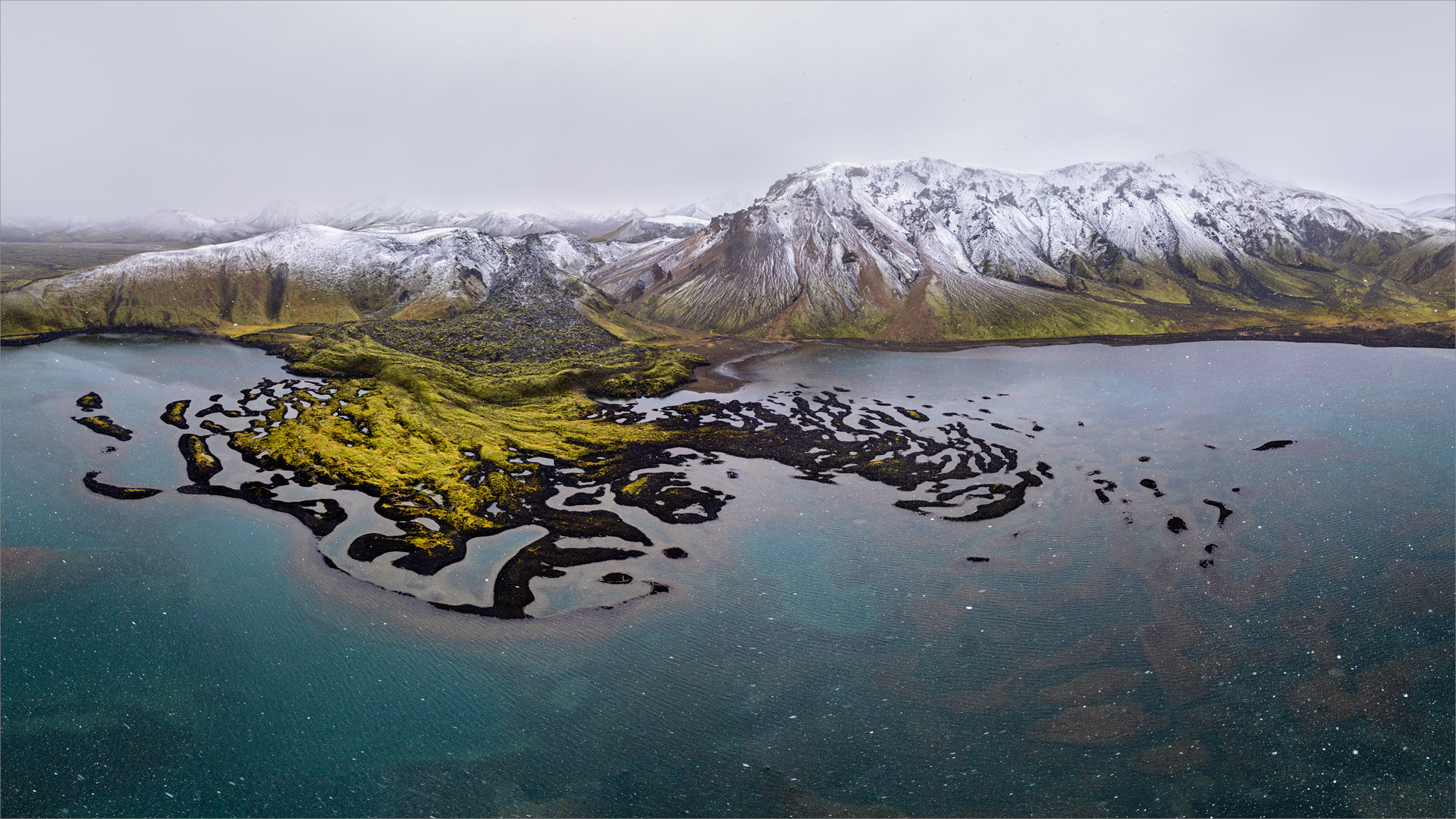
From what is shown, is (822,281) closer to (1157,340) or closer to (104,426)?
(1157,340)

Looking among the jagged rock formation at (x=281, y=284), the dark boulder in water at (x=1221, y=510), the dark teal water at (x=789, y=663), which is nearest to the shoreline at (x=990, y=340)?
the jagged rock formation at (x=281, y=284)

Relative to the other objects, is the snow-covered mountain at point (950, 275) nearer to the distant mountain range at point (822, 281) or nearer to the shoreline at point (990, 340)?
the distant mountain range at point (822, 281)

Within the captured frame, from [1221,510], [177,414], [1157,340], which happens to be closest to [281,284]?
[177,414]

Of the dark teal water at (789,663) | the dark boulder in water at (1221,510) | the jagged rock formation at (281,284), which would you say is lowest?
the dark teal water at (789,663)

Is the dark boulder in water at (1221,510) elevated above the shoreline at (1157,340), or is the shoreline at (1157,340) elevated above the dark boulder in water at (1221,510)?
the shoreline at (1157,340)

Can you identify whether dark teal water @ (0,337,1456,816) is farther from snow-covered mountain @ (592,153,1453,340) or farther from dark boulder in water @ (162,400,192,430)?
snow-covered mountain @ (592,153,1453,340)

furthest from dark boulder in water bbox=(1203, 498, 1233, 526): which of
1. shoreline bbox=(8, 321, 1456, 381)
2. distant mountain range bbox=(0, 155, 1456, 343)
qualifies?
distant mountain range bbox=(0, 155, 1456, 343)
